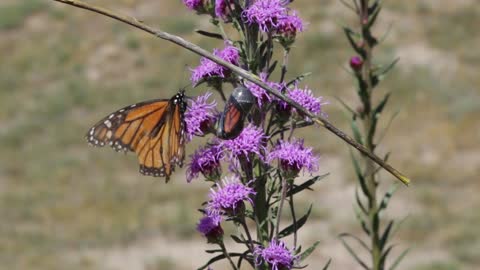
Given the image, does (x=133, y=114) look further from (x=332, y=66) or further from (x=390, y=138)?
(x=332, y=66)

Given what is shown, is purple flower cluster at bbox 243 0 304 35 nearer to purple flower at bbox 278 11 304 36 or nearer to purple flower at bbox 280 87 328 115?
purple flower at bbox 278 11 304 36

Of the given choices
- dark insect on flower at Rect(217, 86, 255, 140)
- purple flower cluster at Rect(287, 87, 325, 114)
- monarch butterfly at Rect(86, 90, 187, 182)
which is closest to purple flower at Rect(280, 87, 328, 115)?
purple flower cluster at Rect(287, 87, 325, 114)

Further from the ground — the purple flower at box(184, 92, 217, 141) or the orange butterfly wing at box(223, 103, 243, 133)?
the purple flower at box(184, 92, 217, 141)

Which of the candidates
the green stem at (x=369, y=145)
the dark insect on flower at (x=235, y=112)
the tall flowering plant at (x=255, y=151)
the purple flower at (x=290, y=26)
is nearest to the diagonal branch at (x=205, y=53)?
the dark insect on flower at (x=235, y=112)

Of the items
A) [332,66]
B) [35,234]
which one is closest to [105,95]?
[332,66]

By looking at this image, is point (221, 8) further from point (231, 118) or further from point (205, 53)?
point (205, 53)

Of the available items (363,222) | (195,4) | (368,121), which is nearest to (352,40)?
(368,121)

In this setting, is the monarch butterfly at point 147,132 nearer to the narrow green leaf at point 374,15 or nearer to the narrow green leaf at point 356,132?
the narrow green leaf at point 356,132
